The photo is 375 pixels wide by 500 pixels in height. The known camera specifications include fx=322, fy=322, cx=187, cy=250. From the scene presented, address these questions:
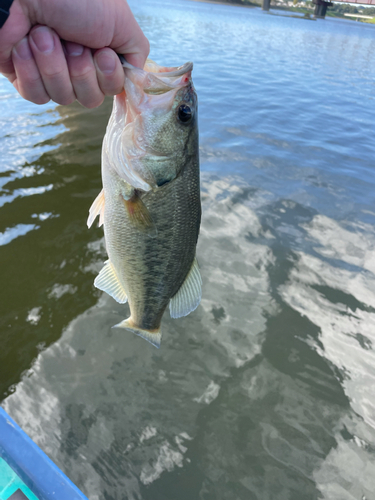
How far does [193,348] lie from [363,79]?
1955 centimetres

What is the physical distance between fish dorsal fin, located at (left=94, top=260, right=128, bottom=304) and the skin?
1.07 metres

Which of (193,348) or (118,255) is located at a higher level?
(118,255)

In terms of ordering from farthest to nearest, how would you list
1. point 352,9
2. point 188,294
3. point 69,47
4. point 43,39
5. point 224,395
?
point 352,9 < point 224,395 < point 188,294 < point 69,47 < point 43,39

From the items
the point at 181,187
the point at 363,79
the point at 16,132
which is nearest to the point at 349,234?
the point at 181,187

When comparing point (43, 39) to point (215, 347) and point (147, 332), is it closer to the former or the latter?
point (147, 332)

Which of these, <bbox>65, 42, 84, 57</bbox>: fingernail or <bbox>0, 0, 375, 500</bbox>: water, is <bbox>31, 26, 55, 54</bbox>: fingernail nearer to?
<bbox>65, 42, 84, 57</bbox>: fingernail

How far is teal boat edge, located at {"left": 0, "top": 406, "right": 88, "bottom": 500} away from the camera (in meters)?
1.68

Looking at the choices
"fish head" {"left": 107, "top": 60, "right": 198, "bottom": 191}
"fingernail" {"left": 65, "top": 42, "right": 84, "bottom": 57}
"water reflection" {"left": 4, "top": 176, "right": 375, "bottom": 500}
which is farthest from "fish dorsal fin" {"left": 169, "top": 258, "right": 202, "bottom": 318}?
"water reflection" {"left": 4, "top": 176, "right": 375, "bottom": 500}

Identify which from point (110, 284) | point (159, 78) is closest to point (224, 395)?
point (110, 284)

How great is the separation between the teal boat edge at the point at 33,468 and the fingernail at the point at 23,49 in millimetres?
1916

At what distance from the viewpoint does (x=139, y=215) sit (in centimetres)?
178

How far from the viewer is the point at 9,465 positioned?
1809 millimetres

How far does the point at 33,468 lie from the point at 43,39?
82.3 inches

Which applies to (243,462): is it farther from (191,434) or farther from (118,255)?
(118,255)
